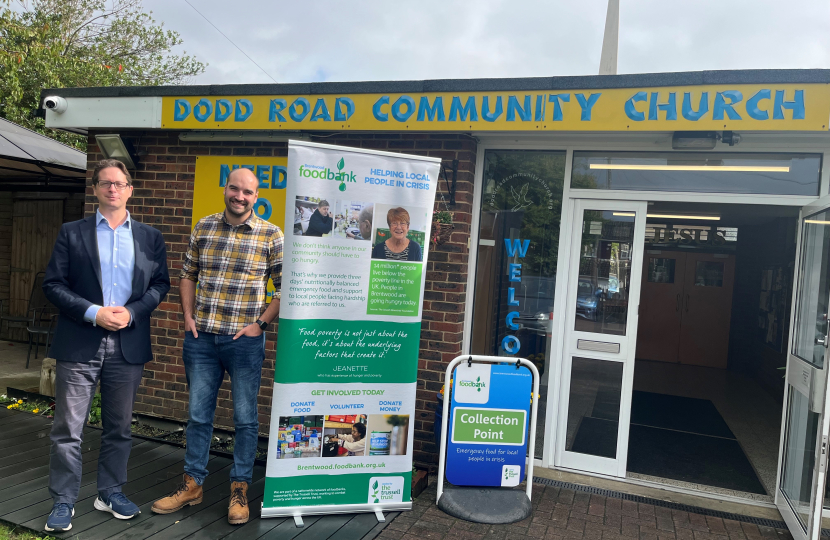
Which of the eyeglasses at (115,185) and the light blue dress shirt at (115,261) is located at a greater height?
the eyeglasses at (115,185)

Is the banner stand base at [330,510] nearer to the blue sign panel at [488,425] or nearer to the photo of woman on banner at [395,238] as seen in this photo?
the blue sign panel at [488,425]

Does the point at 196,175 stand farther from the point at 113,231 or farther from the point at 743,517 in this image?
the point at 743,517

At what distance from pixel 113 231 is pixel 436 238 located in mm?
2145

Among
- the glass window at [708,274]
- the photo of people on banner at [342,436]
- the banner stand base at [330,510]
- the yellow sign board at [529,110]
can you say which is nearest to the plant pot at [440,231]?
the yellow sign board at [529,110]

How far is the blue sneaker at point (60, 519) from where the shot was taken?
3.15 metres

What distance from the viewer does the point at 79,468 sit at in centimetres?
325

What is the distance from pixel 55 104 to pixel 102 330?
297 cm

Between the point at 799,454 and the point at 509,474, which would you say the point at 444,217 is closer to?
the point at 509,474

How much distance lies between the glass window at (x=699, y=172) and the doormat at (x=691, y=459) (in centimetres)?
222

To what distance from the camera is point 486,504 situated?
3770 mm

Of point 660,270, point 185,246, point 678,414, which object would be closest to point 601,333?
point 678,414

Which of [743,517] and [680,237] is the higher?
[680,237]

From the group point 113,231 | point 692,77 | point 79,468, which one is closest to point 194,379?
point 79,468

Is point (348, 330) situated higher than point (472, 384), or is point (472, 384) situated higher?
point (348, 330)
